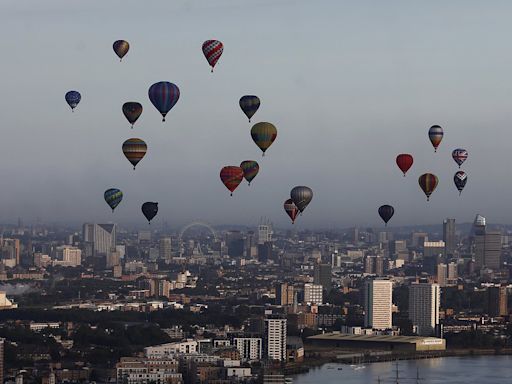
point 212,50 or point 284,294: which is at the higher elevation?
point 212,50

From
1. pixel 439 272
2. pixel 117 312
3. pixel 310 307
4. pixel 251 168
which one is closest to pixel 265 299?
pixel 310 307

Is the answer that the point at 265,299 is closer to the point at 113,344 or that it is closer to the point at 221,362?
the point at 113,344

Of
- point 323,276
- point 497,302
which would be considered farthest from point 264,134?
point 323,276

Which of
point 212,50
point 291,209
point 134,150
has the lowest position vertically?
point 291,209

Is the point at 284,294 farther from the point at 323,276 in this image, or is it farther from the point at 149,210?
the point at 149,210

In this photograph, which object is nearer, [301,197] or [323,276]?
[301,197]

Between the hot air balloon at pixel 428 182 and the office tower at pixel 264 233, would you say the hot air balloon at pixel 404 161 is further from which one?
the office tower at pixel 264 233
